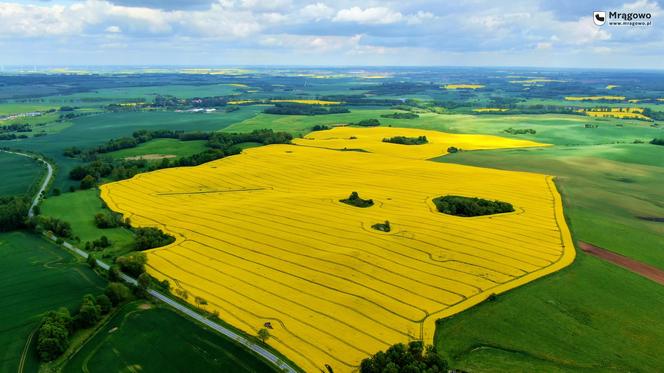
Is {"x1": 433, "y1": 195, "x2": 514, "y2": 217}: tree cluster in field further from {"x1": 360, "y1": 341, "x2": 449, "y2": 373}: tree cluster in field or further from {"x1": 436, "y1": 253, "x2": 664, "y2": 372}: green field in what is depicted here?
{"x1": 360, "y1": 341, "x2": 449, "y2": 373}: tree cluster in field

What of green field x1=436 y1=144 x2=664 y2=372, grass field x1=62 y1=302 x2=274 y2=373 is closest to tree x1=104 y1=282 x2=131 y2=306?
grass field x1=62 y1=302 x2=274 y2=373

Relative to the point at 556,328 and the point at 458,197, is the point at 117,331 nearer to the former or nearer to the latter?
the point at 556,328

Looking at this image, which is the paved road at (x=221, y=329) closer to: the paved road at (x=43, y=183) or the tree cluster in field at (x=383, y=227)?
the tree cluster in field at (x=383, y=227)

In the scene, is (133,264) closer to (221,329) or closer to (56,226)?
(221,329)

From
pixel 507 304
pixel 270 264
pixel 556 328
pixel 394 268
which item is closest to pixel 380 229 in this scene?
pixel 394 268

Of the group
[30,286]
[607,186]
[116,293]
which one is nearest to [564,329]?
[116,293]

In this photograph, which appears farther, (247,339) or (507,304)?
(507,304)

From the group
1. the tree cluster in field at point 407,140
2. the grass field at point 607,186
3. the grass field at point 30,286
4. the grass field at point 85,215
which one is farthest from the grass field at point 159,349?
the tree cluster in field at point 407,140
